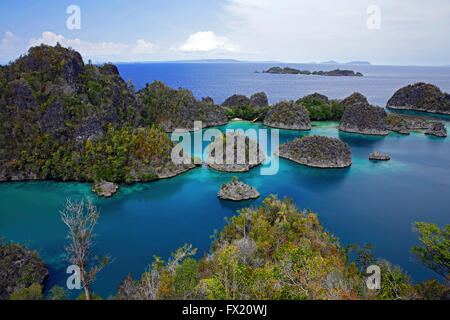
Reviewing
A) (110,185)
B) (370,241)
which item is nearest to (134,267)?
(110,185)

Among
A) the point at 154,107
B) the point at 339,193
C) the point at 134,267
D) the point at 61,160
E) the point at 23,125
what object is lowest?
the point at 134,267

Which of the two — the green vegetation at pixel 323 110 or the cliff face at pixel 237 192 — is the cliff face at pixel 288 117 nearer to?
the green vegetation at pixel 323 110

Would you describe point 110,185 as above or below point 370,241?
above

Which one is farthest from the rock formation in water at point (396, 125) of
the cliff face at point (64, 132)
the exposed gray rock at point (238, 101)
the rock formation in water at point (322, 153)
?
the cliff face at point (64, 132)

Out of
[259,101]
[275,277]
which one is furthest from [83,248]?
[259,101]

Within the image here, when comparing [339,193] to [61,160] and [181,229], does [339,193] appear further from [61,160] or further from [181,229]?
[61,160]

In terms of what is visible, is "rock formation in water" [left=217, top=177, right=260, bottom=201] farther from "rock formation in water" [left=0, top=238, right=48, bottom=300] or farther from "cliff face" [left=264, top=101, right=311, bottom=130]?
"cliff face" [left=264, top=101, right=311, bottom=130]

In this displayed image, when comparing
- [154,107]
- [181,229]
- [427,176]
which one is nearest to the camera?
[181,229]
